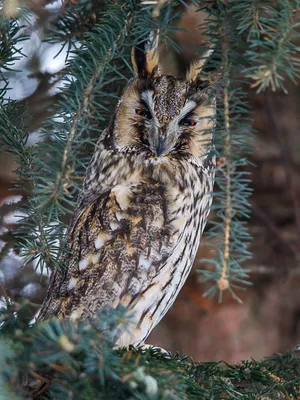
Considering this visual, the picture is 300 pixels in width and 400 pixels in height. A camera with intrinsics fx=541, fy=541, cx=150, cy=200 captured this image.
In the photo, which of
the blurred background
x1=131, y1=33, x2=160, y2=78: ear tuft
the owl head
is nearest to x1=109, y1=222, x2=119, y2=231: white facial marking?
the owl head

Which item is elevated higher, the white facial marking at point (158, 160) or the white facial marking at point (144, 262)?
the white facial marking at point (158, 160)

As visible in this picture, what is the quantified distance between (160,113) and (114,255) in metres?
0.43

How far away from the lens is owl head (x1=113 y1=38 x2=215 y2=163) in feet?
5.08

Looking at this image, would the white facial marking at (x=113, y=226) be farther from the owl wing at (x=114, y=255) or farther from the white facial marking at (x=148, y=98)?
the white facial marking at (x=148, y=98)

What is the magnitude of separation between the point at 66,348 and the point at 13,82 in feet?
4.80

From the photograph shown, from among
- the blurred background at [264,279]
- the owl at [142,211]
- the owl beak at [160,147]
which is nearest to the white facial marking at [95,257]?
the owl at [142,211]

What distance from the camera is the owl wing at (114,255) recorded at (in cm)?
153

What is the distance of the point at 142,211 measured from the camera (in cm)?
158

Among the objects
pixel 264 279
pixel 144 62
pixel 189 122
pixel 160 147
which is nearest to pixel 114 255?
pixel 160 147

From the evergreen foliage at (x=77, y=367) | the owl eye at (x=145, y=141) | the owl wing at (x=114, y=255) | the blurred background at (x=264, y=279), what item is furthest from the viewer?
the blurred background at (x=264, y=279)

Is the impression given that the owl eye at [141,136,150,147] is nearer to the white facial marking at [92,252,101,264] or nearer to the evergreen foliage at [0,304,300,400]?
the white facial marking at [92,252,101,264]

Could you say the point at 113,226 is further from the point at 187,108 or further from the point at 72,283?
the point at 187,108

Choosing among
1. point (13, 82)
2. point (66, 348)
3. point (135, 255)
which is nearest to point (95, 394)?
point (66, 348)

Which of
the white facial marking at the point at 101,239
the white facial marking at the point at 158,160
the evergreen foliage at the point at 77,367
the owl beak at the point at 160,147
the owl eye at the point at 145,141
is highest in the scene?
the owl eye at the point at 145,141
